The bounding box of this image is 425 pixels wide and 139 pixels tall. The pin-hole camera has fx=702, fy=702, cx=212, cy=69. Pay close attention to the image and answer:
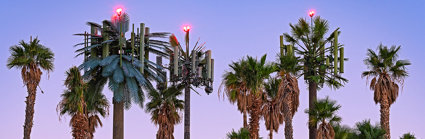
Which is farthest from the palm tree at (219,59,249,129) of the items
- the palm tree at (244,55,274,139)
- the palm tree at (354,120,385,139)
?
the palm tree at (354,120,385,139)

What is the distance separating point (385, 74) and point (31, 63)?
1150 inches

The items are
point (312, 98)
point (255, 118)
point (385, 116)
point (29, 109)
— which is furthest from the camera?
point (385, 116)

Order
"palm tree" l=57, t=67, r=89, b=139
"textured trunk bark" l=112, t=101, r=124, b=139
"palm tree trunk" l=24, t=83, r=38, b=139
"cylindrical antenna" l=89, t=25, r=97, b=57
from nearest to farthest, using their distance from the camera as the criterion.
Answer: "palm tree" l=57, t=67, r=89, b=139 → "palm tree trunk" l=24, t=83, r=38, b=139 → "textured trunk bark" l=112, t=101, r=124, b=139 → "cylindrical antenna" l=89, t=25, r=97, b=57

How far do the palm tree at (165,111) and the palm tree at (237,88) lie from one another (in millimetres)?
5149

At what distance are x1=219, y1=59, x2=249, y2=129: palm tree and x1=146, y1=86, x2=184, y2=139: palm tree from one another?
5149 millimetres

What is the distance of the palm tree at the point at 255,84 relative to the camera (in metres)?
48.7

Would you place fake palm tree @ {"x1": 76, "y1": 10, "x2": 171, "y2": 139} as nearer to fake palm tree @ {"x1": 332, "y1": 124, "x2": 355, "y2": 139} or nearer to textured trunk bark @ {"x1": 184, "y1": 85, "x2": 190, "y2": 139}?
textured trunk bark @ {"x1": 184, "y1": 85, "x2": 190, "y2": 139}

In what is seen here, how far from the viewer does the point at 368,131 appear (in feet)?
161

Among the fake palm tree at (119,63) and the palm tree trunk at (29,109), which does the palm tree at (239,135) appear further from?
the palm tree trunk at (29,109)

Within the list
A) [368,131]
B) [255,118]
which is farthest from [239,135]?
[368,131]

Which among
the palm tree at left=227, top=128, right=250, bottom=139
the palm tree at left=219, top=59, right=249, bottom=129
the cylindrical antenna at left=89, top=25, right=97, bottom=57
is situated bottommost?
the palm tree at left=227, top=128, right=250, bottom=139

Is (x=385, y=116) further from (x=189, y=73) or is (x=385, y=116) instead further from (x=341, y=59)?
(x=189, y=73)

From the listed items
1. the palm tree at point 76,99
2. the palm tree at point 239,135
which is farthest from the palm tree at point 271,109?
the palm tree at point 76,99

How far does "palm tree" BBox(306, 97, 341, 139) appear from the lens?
4875cm
